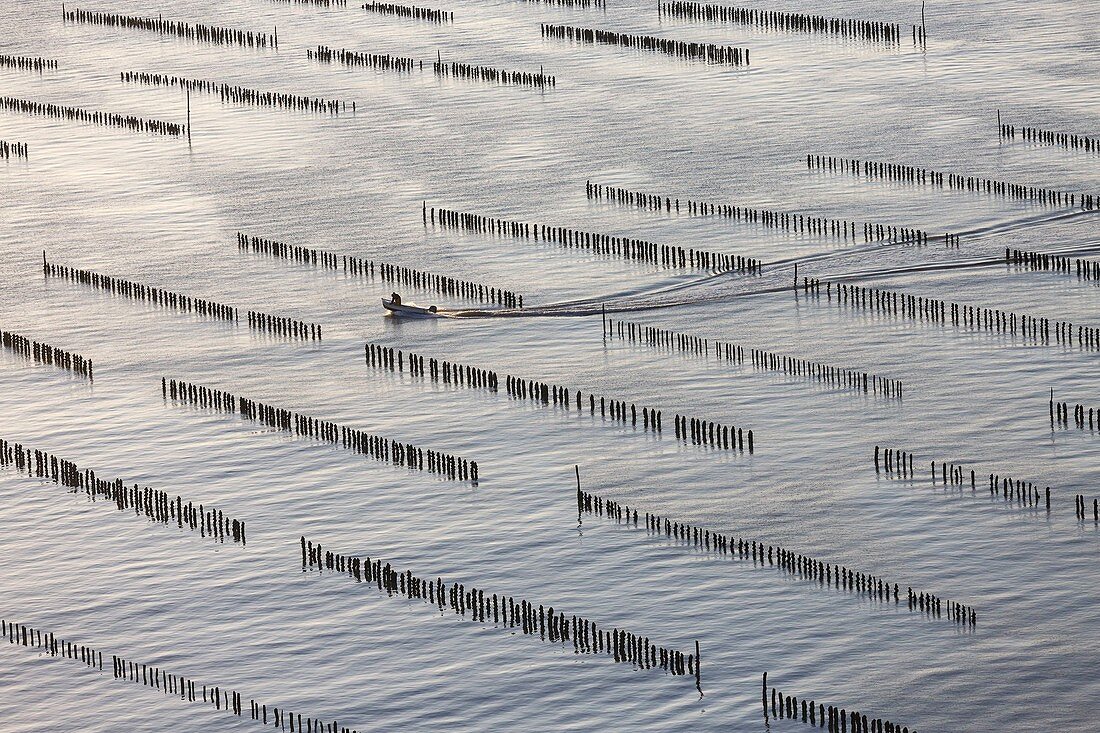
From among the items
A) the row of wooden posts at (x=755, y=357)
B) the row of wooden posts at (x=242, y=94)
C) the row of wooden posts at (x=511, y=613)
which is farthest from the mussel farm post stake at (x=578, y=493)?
the row of wooden posts at (x=242, y=94)

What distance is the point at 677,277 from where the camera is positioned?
121312 mm

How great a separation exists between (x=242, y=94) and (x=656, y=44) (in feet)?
103

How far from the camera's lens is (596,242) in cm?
12875

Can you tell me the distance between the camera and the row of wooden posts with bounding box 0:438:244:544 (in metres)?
90.3

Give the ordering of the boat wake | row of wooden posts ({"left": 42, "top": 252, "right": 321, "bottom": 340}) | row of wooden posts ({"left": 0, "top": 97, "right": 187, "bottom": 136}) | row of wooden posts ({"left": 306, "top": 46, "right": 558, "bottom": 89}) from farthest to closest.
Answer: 1. row of wooden posts ({"left": 306, "top": 46, "right": 558, "bottom": 89})
2. row of wooden posts ({"left": 0, "top": 97, "right": 187, "bottom": 136})
3. the boat wake
4. row of wooden posts ({"left": 42, "top": 252, "right": 321, "bottom": 340})

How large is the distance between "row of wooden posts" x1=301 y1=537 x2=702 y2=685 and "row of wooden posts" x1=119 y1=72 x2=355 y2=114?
87699 millimetres

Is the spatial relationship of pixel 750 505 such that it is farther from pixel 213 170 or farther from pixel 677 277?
pixel 213 170

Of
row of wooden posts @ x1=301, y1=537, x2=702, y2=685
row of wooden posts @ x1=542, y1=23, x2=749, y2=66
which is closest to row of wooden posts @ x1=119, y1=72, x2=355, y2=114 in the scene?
row of wooden posts @ x1=542, y1=23, x2=749, y2=66

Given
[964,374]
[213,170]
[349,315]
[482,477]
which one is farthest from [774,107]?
[482,477]

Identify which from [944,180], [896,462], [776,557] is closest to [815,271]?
[944,180]

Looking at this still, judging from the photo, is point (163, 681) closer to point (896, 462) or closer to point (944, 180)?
point (896, 462)

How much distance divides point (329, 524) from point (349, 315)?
103ft

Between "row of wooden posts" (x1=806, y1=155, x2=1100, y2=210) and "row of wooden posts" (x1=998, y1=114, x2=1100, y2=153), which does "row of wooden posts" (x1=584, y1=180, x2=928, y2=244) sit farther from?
"row of wooden posts" (x1=998, y1=114, x2=1100, y2=153)

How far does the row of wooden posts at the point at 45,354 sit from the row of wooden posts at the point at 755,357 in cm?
2425
